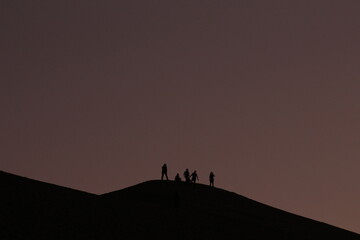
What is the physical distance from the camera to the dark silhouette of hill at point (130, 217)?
3309 cm

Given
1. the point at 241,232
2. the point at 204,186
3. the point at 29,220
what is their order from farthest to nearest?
the point at 204,186 < the point at 241,232 < the point at 29,220

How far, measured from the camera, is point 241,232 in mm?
39406

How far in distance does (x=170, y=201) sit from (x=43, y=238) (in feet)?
49.4

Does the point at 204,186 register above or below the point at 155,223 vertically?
above

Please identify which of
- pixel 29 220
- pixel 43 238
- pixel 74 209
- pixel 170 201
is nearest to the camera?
pixel 43 238

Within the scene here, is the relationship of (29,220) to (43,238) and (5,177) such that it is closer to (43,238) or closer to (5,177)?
(43,238)

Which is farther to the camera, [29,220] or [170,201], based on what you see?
[170,201]

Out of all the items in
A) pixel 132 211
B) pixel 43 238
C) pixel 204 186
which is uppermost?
pixel 204 186

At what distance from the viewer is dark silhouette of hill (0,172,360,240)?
109 feet

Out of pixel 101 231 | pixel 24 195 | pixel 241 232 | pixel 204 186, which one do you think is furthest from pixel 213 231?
pixel 204 186

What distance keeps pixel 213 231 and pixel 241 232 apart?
2.00 m

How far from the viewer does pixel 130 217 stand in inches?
1471

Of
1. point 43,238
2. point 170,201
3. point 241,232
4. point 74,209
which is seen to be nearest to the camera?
point 43,238

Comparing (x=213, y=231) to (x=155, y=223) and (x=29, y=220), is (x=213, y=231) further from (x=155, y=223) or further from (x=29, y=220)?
(x=29, y=220)
